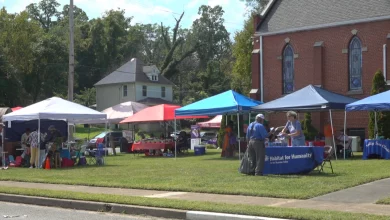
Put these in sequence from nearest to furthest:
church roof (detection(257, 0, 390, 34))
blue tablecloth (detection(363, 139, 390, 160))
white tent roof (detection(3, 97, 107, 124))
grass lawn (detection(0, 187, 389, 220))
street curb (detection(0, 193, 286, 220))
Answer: grass lawn (detection(0, 187, 389, 220)) < street curb (detection(0, 193, 286, 220)) < white tent roof (detection(3, 97, 107, 124)) < blue tablecloth (detection(363, 139, 390, 160)) < church roof (detection(257, 0, 390, 34))

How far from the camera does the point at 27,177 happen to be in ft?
59.3

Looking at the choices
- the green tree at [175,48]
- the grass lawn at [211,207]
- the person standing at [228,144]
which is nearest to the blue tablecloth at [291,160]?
the grass lawn at [211,207]

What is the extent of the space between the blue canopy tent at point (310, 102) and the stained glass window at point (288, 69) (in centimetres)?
1030

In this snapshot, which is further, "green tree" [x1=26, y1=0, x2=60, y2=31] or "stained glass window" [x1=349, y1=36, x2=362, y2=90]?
"green tree" [x1=26, y1=0, x2=60, y2=31]

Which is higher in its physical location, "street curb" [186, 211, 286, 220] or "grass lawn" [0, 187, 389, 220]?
"grass lawn" [0, 187, 389, 220]

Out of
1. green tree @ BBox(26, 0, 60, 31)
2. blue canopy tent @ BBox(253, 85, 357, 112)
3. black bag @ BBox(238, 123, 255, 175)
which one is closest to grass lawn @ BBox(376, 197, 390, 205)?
black bag @ BBox(238, 123, 255, 175)

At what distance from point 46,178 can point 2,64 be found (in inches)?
1797

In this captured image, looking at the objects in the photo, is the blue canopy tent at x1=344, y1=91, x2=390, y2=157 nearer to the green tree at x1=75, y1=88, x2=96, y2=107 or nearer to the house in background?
the house in background

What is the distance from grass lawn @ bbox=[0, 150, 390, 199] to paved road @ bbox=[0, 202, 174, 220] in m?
2.64

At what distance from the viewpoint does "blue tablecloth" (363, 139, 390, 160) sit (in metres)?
22.5

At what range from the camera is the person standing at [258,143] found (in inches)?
614

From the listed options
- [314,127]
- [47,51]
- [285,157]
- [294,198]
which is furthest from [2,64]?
[294,198]

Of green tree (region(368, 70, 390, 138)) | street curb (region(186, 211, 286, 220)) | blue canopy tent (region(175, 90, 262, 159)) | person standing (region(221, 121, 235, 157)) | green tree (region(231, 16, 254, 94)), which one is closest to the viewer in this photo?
street curb (region(186, 211, 286, 220))

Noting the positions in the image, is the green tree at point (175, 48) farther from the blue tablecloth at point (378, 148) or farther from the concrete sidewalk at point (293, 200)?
the concrete sidewalk at point (293, 200)
